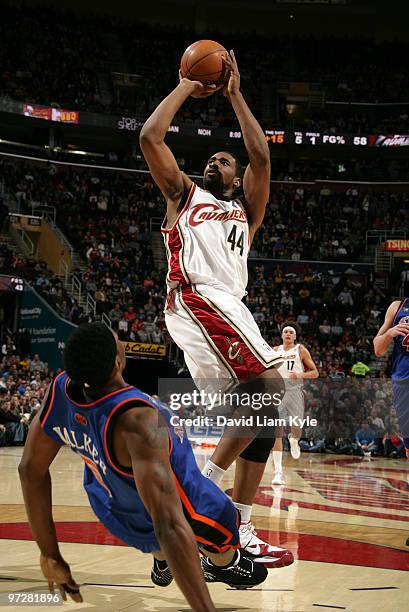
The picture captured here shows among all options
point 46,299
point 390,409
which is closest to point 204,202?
point 390,409

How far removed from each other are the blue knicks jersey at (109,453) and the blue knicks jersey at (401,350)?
153 inches

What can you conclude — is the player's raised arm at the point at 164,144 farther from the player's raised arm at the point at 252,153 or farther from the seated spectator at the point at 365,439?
the seated spectator at the point at 365,439

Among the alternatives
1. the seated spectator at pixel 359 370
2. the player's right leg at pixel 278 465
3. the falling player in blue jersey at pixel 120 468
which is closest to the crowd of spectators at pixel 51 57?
the seated spectator at pixel 359 370

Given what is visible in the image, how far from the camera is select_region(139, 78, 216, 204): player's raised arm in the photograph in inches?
173

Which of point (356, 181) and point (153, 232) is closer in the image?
point (153, 232)

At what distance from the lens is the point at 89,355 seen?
2.73 metres

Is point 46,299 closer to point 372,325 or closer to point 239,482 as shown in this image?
point 372,325

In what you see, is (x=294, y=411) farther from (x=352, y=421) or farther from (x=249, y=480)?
(x=249, y=480)

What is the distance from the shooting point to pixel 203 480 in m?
3.36

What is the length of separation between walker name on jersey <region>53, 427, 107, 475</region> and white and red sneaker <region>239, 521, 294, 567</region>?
5.12 ft

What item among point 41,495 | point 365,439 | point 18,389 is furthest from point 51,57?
point 41,495

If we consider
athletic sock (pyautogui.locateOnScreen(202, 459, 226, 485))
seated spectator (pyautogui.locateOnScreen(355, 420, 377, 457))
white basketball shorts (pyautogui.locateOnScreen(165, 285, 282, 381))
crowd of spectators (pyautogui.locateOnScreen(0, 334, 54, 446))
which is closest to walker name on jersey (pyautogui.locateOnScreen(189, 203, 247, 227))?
white basketball shorts (pyautogui.locateOnScreen(165, 285, 282, 381))

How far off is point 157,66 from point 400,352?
29.5m

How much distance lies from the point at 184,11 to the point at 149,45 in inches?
121
